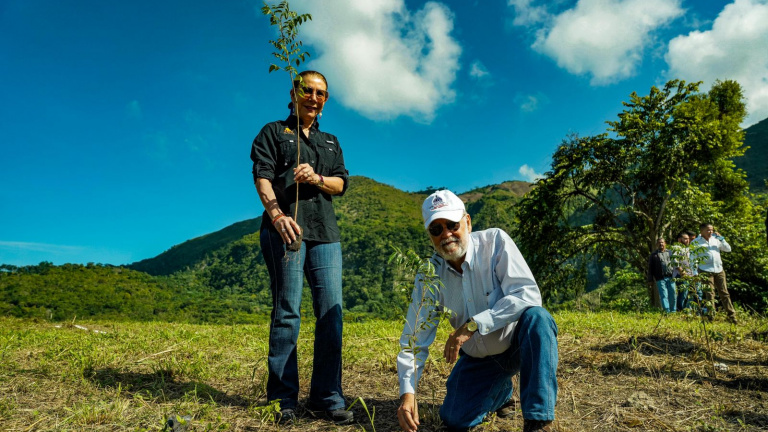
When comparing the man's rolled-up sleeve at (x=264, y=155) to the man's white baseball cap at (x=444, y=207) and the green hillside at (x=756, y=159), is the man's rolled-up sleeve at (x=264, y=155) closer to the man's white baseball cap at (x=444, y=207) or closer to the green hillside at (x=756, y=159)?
the man's white baseball cap at (x=444, y=207)

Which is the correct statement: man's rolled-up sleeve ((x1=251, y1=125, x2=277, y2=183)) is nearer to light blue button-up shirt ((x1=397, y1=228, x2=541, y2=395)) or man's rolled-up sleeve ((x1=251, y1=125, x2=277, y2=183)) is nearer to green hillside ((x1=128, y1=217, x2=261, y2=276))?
light blue button-up shirt ((x1=397, y1=228, x2=541, y2=395))

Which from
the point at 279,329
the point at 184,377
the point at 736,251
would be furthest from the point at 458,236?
the point at 736,251

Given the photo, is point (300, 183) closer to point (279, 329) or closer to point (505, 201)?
point (279, 329)

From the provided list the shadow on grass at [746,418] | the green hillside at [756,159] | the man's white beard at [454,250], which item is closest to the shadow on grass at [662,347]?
the shadow on grass at [746,418]

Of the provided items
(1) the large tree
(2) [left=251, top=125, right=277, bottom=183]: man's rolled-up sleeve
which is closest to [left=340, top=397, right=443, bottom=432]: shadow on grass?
(2) [left=251, top=125, right=277, bottom=183]: man's rolled-up sleeve

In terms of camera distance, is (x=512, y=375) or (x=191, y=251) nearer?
(x=512, y=375)

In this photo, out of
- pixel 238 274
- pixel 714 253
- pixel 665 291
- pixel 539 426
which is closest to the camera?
pixel 539 426

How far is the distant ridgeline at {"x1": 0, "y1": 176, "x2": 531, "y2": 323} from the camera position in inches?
1023

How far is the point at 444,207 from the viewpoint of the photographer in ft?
8.54

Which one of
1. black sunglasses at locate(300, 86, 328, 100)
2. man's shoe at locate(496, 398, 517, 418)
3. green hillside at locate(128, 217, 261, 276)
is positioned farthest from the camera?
green hillside at locate(128, 217, 261, 276)

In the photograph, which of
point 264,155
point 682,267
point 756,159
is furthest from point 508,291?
point 756,159

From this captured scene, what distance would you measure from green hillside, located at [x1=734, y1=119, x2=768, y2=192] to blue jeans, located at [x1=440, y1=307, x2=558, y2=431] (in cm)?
7007

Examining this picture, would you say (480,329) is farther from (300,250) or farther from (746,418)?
(746,418)

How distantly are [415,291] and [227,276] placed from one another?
232ft
